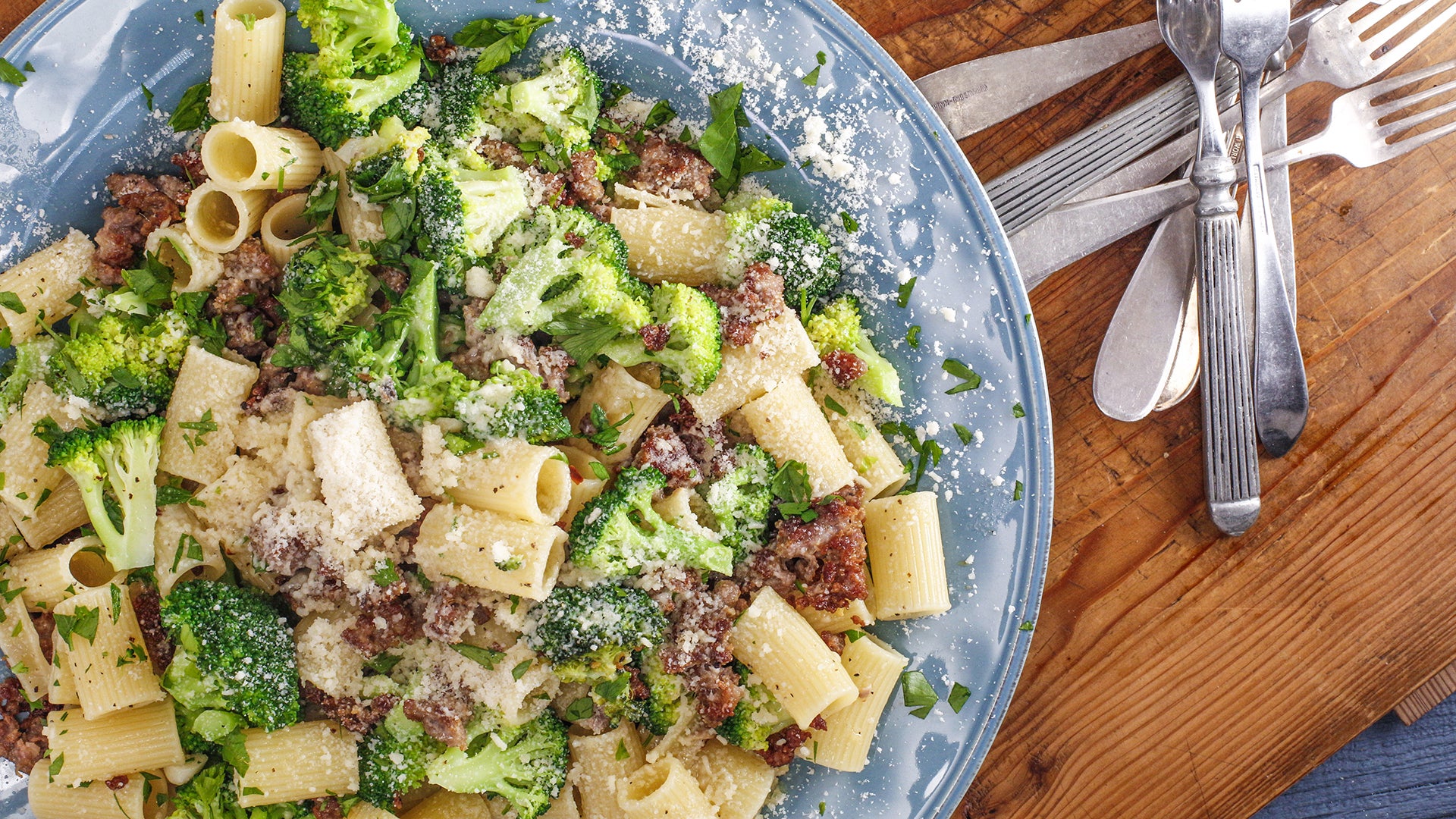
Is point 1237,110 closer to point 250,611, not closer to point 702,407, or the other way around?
point 702,407

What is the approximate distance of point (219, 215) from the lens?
8.80 feet

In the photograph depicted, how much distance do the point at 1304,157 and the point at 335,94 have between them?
304cm

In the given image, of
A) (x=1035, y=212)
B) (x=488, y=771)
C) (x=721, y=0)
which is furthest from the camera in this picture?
(x=1035, y=212)

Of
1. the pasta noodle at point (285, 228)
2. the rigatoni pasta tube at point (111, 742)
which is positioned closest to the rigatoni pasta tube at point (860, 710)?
the rigatoni pasta tube at point (111, 742)

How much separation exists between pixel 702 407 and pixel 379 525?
0.91m

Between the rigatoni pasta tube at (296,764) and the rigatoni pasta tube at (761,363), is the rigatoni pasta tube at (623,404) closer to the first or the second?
the rigatoni pasta tube at (761,363)

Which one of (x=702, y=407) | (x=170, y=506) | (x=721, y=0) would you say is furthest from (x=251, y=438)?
(x=721, y=0)

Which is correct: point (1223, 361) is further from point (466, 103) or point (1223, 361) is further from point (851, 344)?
point (466, 103)

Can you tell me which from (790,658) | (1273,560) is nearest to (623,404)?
(790,658)

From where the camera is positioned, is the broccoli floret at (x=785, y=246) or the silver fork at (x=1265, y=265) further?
the silver fork at (x=1265, y=265)

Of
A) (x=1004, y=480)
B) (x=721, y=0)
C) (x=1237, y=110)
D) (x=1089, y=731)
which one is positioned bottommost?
(x=1089, y=731)

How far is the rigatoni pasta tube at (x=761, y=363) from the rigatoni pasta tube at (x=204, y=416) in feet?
4.10

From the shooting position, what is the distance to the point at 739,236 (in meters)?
2.56

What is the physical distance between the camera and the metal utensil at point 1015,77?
2961 millimetres
